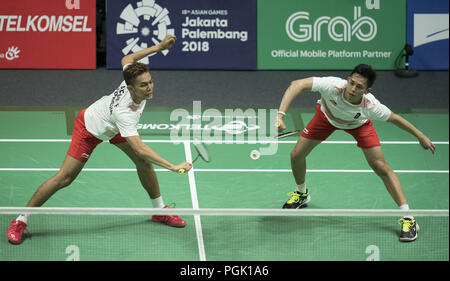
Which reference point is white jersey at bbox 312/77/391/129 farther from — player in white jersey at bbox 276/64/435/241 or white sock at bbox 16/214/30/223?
white sock at bbox 16/214/30/223

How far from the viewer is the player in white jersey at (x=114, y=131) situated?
5.43 metres

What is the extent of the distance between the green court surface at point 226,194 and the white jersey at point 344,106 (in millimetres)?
951

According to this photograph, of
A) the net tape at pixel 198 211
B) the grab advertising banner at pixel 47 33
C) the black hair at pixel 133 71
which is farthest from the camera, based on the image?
the grab advertising banner at pixel 47 33

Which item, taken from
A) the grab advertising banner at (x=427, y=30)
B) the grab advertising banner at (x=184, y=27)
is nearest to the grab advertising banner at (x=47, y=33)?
the grab advertising banner at (x=184, y=27)

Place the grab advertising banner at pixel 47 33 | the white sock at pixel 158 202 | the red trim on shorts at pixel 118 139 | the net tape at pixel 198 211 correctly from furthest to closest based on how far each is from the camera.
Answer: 1. the grab advertising banner at pixel 47 33
2. the white sock at pixel 158 202
3. the red trim on shorts at pixel 118 139
4. the net tape at pixel 198 211

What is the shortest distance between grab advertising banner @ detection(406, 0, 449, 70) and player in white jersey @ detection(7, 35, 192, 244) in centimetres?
658

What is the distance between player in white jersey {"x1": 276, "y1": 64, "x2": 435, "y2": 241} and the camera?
18.9 feet

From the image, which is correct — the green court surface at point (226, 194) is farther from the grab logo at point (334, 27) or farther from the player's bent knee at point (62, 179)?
the grab logo at point (334, 27)

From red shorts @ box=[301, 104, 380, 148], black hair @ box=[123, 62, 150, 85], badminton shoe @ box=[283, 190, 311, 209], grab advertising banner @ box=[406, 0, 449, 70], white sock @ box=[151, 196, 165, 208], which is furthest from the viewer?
grab advertising banner @ box=[406, 0, 449, 70]

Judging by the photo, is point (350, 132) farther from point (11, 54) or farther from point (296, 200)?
point (11, 54)

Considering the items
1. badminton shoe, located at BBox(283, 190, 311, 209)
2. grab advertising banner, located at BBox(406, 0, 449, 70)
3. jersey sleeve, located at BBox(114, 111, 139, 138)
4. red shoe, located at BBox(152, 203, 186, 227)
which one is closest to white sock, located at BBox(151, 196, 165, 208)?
red shoe, located at BBox(152, 203, 186, 227)

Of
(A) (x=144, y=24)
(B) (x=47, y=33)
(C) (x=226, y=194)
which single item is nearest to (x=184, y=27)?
(A) (x=144, y=24)
